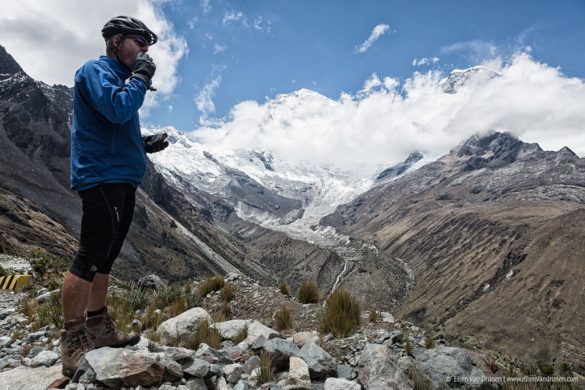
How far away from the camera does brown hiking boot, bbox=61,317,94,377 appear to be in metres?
4.94

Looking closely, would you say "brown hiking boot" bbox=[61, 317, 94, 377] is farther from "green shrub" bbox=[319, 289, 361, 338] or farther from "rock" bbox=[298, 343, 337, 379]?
"green shrub" bbox=[319, 289, 361, 338]

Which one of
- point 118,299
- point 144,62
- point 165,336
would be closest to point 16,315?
point 118,299

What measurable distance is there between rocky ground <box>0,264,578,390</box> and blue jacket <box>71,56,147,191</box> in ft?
6.91

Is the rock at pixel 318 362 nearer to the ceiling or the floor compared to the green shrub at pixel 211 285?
nearer to the ceiling

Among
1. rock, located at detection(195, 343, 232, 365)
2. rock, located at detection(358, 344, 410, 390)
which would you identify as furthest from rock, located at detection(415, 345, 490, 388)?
rock, located at detection(195, 343, 232, 365)

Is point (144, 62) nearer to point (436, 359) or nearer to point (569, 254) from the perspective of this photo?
point (436, 359)

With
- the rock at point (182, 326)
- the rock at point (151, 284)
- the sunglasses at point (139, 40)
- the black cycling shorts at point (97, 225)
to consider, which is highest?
the sunglasses at point (139, 40)

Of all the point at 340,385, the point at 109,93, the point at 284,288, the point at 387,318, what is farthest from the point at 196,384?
the point at 284,288

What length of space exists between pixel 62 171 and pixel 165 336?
19114 centimetres

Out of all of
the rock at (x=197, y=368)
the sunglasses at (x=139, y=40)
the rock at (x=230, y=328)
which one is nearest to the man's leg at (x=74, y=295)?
the rock at (x=197, y=368)

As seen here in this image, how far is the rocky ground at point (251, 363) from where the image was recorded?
15.4ft

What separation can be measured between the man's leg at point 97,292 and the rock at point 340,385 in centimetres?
310

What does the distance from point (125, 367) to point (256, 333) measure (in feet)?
9.26

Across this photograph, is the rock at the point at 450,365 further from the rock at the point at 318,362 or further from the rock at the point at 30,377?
the rock at the point at 30,377
